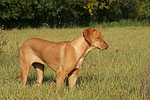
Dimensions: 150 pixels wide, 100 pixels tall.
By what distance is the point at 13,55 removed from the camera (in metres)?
5.48

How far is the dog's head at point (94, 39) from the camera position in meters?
3.27

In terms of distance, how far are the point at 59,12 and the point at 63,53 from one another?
1902 cm

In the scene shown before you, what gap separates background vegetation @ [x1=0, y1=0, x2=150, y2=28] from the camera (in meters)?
17.2

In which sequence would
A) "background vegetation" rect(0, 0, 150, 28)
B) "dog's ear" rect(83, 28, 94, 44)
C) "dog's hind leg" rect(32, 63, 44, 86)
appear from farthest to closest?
"background vegetation" rect(0, 0, 150, 28) → "dog's hind leg" rect(32, 63, 44, 86) → "dog's ear" rect(83, 28, 94, 44)

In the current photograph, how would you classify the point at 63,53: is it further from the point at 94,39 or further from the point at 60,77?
the point at 94,39

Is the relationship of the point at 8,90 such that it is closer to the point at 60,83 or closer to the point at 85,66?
the point at 60,83

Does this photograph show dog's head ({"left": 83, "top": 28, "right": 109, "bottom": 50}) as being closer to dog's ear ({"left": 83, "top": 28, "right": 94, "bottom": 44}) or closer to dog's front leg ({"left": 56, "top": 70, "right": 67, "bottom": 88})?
dog's ear ({"left": 83, "top": 28, "right": 94, "bottom": 44})

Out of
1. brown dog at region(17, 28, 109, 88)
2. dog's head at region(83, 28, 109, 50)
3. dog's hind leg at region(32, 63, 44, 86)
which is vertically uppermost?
dog's head at region(83, 28, 109, 50)

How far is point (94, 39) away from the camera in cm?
337

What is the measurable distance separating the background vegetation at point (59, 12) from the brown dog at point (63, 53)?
10500 mm

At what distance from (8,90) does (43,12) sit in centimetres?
1775

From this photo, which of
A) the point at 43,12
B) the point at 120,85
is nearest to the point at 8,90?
the point at 120,85

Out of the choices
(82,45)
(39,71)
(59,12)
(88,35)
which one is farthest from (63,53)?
(59,12)

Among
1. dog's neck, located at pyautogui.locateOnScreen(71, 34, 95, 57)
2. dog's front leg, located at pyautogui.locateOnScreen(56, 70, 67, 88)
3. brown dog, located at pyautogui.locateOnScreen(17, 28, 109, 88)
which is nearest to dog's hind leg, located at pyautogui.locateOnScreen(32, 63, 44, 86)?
brown dog, located at pyautogui.locateOnScreen(17, 28, 109, 88)
